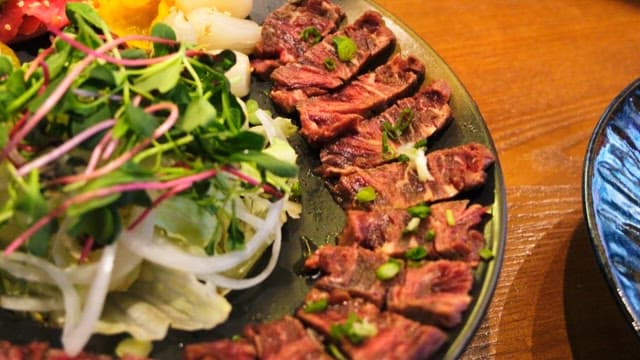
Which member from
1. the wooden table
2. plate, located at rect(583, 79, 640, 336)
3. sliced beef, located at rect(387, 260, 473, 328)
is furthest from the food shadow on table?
sliced beef, located at rect(387, 260, 473, 328)

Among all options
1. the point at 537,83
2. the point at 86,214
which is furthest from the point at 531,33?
the point at 86,214

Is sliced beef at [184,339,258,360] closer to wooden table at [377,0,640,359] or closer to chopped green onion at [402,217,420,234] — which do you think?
chopped green onion at [402,217,420,234]

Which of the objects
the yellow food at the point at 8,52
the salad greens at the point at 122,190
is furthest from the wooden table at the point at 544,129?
the yellow food at the point at 8,52

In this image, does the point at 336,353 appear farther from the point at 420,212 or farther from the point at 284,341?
the point at 420,212

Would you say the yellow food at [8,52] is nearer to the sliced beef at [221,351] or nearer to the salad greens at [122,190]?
the salad greens at [122,190]

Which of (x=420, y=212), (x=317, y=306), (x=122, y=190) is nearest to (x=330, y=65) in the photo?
(x=420, y=212)

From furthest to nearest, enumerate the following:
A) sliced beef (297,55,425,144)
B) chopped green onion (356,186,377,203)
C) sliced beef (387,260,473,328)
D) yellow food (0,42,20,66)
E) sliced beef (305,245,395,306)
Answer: yellow food (0,42,20,66) < sliced beef (297,55,425,144) < chopped green onion (356,186,377,203) < sliced beef (305,245,395,306) < sliced beef (387,260,473,328)

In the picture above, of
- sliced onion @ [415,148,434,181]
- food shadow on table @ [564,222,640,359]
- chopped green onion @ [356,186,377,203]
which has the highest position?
Answer: sliced onion @ [415,148,434,181]

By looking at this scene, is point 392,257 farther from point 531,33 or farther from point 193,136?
point 531,33
